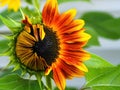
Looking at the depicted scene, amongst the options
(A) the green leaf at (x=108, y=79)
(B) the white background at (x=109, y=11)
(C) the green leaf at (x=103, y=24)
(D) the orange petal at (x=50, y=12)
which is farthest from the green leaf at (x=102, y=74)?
(B) the white background at (x=109, y=11)

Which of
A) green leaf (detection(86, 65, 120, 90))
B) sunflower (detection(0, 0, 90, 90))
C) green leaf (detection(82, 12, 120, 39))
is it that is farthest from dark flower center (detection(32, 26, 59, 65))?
A: green leaf (detection(82, 12, 120, 39))

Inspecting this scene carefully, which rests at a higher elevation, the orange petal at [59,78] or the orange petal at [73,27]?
the orange petal at [73,27]

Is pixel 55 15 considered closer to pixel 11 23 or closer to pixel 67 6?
pixel 11 23

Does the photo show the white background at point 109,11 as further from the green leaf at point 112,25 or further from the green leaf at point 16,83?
the green leaf at point 16,83

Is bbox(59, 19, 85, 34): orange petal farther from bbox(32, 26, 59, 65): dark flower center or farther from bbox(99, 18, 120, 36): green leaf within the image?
bbox(99, 18, 120, 36): green leaf

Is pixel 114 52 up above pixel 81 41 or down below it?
below

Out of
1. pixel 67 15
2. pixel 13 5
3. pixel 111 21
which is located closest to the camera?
pixel 67 15

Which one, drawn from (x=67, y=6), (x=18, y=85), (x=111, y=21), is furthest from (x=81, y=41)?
(x=67, y=6)
